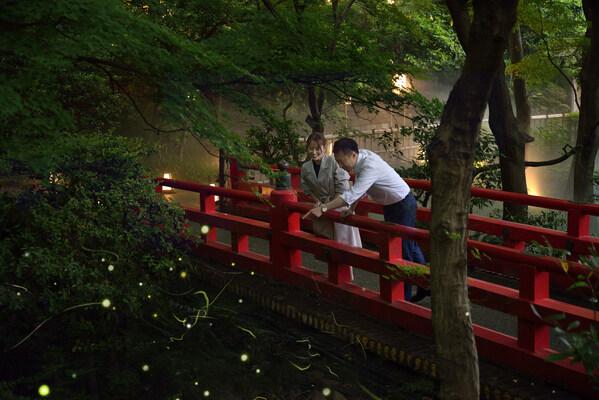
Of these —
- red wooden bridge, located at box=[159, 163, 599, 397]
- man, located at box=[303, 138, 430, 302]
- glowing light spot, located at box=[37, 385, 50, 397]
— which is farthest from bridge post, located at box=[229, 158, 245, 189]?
glowing light spot, located at box=[37, 385, 50, 397]

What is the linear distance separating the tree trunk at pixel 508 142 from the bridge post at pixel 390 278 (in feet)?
14.1

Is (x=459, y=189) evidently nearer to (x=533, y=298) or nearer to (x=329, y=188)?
(x=533, y=298)

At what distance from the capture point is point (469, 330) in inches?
153

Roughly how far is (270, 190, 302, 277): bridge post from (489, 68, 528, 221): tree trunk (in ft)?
12.8

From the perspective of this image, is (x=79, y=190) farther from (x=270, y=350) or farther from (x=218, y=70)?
(x=270, y=350)

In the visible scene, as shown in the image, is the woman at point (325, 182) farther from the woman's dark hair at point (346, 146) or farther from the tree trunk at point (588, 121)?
the tree trunk at point (588, 121)

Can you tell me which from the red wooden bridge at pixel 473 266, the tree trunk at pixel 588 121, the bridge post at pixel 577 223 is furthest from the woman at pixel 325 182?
the tree trunk at pixel 588 121

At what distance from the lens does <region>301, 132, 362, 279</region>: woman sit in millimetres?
7305

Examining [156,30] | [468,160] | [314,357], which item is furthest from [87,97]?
[468,160]

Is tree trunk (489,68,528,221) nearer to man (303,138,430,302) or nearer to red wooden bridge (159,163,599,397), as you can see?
red wooden bridge (159,163,599,397)

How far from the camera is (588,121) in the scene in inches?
426

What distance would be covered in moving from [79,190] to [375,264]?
8.97ft

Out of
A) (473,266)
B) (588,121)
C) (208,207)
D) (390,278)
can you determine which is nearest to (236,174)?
(208,207)

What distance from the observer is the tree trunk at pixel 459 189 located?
11.8ft
